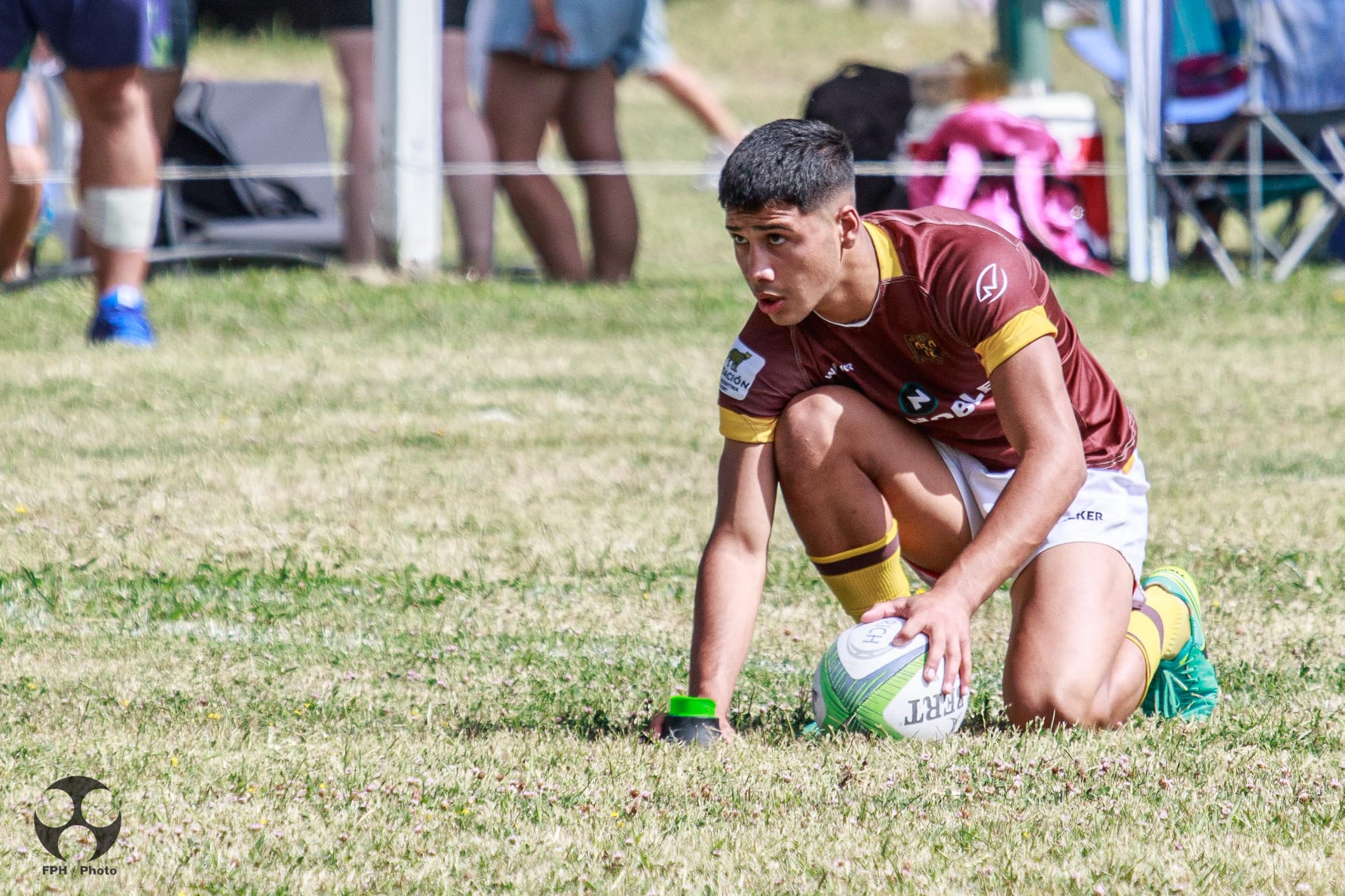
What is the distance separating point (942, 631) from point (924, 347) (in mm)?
704

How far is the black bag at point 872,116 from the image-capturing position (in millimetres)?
9711

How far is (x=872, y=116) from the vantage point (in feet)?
32.2

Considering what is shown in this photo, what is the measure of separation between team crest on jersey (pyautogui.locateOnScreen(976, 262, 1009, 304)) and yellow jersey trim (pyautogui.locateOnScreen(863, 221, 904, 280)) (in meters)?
0.19

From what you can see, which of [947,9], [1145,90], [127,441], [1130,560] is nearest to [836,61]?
[947,9]

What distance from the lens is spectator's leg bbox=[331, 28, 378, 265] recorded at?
357 inches

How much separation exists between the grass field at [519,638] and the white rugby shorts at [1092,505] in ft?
1.17

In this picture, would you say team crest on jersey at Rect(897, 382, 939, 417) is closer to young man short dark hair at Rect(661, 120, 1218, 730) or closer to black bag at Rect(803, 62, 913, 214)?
young man short dark hair at Rect(661, 120, 1218, 730)

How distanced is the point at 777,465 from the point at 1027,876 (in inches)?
46.6

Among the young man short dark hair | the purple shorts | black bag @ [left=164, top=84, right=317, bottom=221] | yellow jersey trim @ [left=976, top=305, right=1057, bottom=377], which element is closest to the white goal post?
black bag @ [left=164, top=84, right=317, bottom=221]

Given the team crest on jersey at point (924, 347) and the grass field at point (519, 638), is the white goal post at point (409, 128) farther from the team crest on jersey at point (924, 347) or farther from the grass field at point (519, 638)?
the team crest on jersey at point (924, 347)

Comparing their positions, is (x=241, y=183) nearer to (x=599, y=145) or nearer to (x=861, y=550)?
(x=599, y=145)

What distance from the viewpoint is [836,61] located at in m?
28.5

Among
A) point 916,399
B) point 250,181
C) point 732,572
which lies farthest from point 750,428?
point 250,181

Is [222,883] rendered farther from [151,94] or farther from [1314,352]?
[1314,352]
